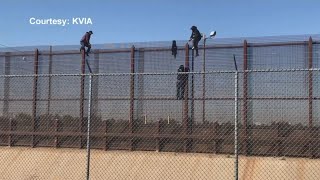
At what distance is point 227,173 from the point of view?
Answer: 12.8 meters

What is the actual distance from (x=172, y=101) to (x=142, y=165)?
6.51ft

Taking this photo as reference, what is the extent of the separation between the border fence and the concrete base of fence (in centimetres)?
44

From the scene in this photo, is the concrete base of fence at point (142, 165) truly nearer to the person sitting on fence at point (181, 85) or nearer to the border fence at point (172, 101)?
the border fence at point (172, 101)

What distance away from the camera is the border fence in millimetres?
13383

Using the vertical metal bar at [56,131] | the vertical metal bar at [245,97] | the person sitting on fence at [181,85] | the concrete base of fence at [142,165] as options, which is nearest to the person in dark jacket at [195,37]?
the person sitting on fence at [181,85]

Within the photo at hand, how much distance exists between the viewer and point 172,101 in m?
14.6

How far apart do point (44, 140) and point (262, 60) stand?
711cm

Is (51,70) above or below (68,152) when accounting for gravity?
above

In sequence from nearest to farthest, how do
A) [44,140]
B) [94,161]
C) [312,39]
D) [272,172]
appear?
[272,172] → [312,39] → [94,161] → [44,140]

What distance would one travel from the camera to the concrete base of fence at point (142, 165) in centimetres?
1280

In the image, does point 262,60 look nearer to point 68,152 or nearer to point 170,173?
point 170,173

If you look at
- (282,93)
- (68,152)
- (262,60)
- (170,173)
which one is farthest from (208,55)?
(68,152)

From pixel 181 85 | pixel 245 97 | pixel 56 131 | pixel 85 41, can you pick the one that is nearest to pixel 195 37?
pixel 181 85

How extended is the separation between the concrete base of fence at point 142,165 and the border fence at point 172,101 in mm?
437
